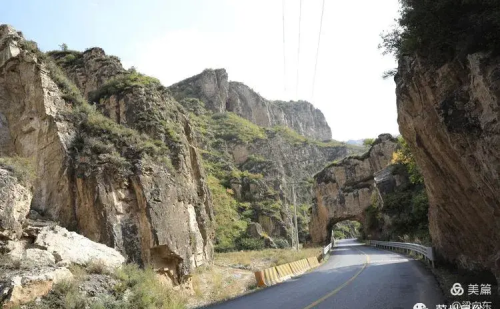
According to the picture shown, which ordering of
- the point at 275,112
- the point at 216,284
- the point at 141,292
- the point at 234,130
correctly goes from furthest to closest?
the point at 275,112, the point at 234,130, the point at 216,284, the point at 141,292

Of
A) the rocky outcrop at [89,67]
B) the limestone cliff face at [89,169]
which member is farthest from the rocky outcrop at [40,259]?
the rocky outcrop at [89,67]

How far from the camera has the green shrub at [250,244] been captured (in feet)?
149

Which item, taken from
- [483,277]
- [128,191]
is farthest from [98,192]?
[483,277]

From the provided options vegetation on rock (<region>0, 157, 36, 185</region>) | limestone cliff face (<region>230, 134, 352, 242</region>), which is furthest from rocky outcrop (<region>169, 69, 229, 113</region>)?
vegetation on rock (<region>0, 157, 36, 185</region>)

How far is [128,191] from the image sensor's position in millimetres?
15961

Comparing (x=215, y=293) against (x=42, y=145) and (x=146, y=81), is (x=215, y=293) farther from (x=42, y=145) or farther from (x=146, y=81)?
(x=146, y=81)

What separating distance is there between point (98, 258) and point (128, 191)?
16.6ft

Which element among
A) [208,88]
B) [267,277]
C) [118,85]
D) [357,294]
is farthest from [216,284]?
[208,88]

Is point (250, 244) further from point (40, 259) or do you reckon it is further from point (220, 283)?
point (40, 259)

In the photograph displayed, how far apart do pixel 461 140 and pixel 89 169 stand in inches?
548

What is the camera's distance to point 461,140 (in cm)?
798

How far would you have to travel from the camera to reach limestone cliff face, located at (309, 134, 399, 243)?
5194 centimetres

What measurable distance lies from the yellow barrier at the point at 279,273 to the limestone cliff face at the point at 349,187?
3264 cm

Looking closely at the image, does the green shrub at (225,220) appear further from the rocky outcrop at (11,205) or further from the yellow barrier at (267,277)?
the rocky outcrop at (11,205)
